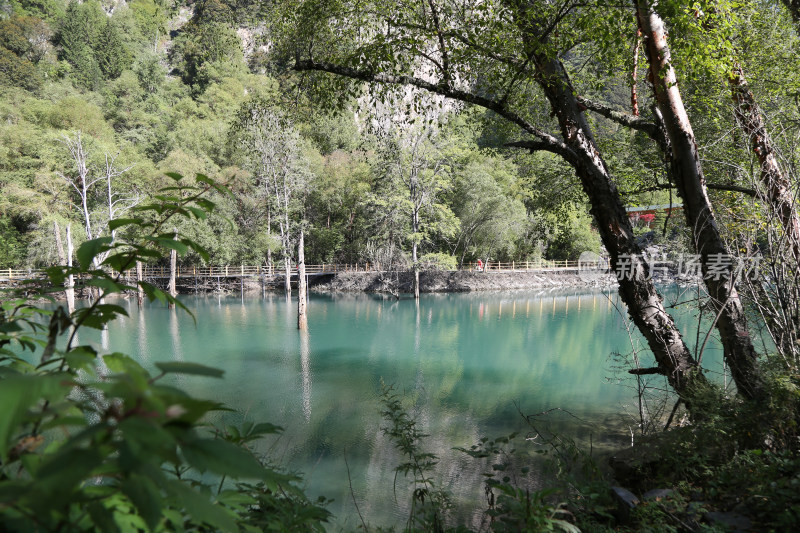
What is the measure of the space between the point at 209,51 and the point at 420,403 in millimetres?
6288

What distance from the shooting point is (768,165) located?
429 cm

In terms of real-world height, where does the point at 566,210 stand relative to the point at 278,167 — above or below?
below

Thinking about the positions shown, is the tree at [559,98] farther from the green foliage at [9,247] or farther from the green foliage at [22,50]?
the green foliage at [22,50]

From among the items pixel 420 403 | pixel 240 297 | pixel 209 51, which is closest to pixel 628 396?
pixel 420 403

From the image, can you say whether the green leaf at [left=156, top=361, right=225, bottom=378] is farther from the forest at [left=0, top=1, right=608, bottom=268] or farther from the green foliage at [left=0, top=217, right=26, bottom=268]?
the green foliage at [left=0, top=217, right=26, bottom=268]

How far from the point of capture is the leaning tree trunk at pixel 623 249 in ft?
12.2

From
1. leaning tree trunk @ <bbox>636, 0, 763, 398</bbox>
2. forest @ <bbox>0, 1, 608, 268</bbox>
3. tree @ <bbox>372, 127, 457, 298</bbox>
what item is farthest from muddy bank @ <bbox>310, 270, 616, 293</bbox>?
leaning tree trunk @ <bbox>636, 0, 763, 398</bbox>

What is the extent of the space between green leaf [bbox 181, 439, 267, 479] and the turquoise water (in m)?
2.36

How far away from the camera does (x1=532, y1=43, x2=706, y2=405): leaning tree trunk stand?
3.73 meters

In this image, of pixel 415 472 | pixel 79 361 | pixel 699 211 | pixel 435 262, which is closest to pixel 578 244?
pixel 435 262

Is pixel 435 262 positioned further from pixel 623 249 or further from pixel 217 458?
pixel 217 458

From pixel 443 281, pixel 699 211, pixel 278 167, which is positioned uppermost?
pixel 278 167

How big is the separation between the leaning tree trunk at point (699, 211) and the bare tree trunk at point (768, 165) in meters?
0.38

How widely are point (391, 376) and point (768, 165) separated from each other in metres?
7.92
